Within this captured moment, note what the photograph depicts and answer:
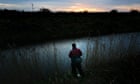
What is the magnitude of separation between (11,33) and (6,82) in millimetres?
18521

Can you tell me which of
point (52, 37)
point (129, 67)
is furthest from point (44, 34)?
point (129, 67)

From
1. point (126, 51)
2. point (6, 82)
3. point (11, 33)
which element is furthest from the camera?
point (11, 33)

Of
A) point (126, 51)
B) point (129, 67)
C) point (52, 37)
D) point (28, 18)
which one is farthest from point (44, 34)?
point (129, 67)

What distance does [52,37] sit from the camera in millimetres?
29172

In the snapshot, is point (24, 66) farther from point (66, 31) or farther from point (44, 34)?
point (66, 31)

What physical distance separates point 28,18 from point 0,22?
12.6ft

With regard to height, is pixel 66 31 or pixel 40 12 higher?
pixel 40 12

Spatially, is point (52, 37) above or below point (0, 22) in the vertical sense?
below

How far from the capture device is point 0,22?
93.2ft

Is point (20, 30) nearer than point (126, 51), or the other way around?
point (126, 51)

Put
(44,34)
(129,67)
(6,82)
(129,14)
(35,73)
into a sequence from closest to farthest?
(129,67) → (6,82) → (35,73) → (44,34) → (129,14)

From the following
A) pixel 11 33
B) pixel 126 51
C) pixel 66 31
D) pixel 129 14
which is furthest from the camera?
pixel 129 14

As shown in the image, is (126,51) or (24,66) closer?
(24,66)

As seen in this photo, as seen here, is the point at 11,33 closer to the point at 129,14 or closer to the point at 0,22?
the point at 0,22
